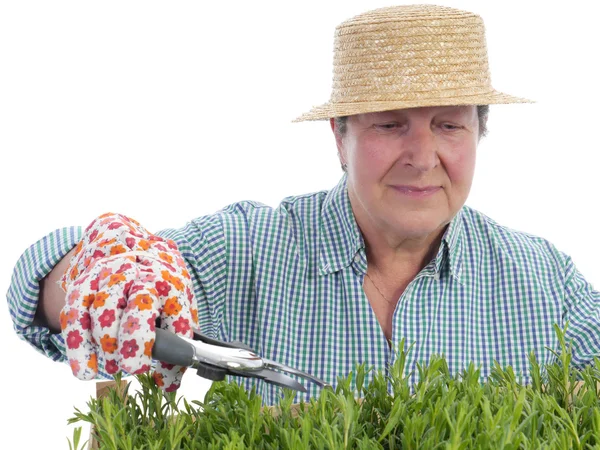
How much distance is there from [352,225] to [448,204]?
0.30 meters

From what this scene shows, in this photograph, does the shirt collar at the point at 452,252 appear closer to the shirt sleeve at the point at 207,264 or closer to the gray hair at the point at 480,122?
the gray hair at the point at 480,122

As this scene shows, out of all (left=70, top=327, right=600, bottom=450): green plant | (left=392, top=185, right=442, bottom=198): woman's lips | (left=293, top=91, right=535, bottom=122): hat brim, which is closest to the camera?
(left=70, top=327, right=600, bottom=450): green plant

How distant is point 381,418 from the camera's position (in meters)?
1.10

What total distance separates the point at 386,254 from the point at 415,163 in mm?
375

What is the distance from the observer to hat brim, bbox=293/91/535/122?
1772 mm

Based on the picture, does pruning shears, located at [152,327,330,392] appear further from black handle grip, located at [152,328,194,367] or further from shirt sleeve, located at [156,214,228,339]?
shirt sleeve, located at [156,214,228,339]

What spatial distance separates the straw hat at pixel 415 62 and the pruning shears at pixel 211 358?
785 millimetres

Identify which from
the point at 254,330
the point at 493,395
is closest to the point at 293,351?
the point at 254,330

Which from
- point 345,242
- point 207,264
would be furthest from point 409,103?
point 207,264

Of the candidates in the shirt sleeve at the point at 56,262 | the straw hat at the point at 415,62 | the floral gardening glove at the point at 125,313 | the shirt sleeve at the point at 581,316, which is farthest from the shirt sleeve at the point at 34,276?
the shirt sleeve at the point at 581,316

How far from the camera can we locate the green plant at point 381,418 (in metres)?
0.98

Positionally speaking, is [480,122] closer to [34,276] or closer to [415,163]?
[415,163]

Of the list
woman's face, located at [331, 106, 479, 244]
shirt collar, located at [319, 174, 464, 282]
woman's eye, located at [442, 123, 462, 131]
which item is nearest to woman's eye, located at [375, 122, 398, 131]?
woman's face, located at [331, 106, 479, 244]

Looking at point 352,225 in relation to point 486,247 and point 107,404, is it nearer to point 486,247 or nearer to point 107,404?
point 486,247
